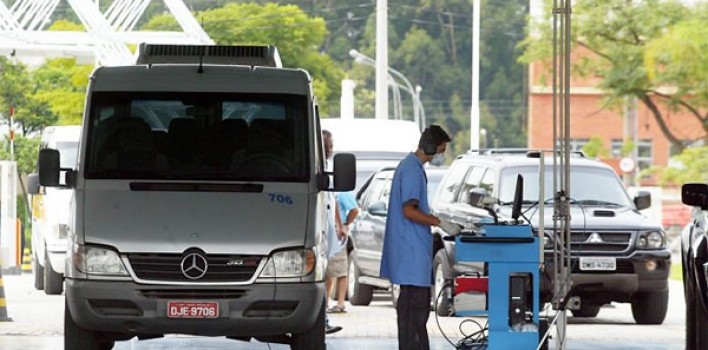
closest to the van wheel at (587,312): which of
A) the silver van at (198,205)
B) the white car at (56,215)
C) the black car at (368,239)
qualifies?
the black car at (368,239)

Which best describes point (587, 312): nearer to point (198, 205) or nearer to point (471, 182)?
point (471, 182)

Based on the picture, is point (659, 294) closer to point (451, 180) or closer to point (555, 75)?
point (451, 180)

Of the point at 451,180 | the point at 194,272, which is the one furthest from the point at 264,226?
the point at 451,180

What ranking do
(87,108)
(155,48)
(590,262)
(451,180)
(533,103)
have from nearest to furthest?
(87,108), (155,48), (590,262), (451,180), (533,103)

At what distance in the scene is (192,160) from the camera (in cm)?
1372

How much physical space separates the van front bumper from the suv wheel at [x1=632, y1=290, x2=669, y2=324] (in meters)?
7.61

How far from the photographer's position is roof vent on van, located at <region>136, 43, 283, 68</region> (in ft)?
51.3

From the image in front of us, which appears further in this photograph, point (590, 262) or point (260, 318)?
point (590, 262)

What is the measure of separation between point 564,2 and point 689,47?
41495 millimetres

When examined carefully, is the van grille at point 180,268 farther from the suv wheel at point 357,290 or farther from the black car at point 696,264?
the suv wheel at point 357,290

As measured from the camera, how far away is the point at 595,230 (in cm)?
1953

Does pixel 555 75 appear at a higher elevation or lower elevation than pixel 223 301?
higher

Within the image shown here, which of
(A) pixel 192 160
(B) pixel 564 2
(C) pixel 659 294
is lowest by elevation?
(C) pixel 659 294

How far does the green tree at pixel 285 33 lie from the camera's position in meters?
72.8
